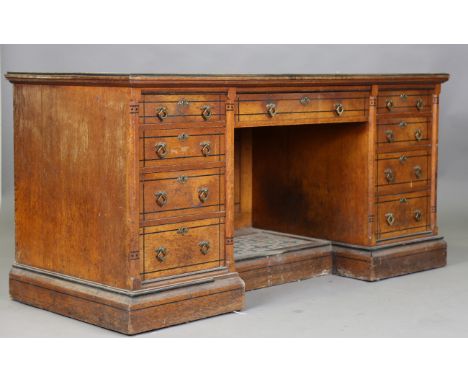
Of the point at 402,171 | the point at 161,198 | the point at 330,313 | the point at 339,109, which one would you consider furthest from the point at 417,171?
the point at 161,198

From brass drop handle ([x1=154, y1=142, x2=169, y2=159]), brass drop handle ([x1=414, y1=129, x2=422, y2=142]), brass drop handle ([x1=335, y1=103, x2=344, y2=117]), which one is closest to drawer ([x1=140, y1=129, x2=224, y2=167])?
brass drop handle ([x1=154, y1=142, x2=169, y2=159])

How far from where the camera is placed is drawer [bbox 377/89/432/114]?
620 centimetres

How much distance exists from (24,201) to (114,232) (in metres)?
0.76

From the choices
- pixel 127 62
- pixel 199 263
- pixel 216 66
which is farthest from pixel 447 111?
pixel 199 263

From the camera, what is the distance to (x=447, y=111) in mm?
9594

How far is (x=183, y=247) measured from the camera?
5.21 meters

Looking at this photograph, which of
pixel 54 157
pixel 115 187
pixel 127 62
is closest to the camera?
pixel 115 187

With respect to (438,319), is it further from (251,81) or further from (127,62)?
(127,62)

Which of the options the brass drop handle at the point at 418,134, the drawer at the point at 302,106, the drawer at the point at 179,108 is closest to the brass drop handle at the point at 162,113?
the drawer at the point at 179,108

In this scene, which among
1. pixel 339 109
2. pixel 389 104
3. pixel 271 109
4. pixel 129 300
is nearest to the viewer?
pixel 129 300

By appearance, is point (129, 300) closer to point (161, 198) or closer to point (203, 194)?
point (161, 198)

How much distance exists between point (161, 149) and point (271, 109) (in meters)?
0.75

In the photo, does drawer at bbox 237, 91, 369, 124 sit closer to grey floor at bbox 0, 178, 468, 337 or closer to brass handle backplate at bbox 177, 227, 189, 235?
brass handle backplate at bbox 177, 227, 189, 235

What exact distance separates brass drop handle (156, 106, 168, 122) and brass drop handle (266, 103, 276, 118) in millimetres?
688
